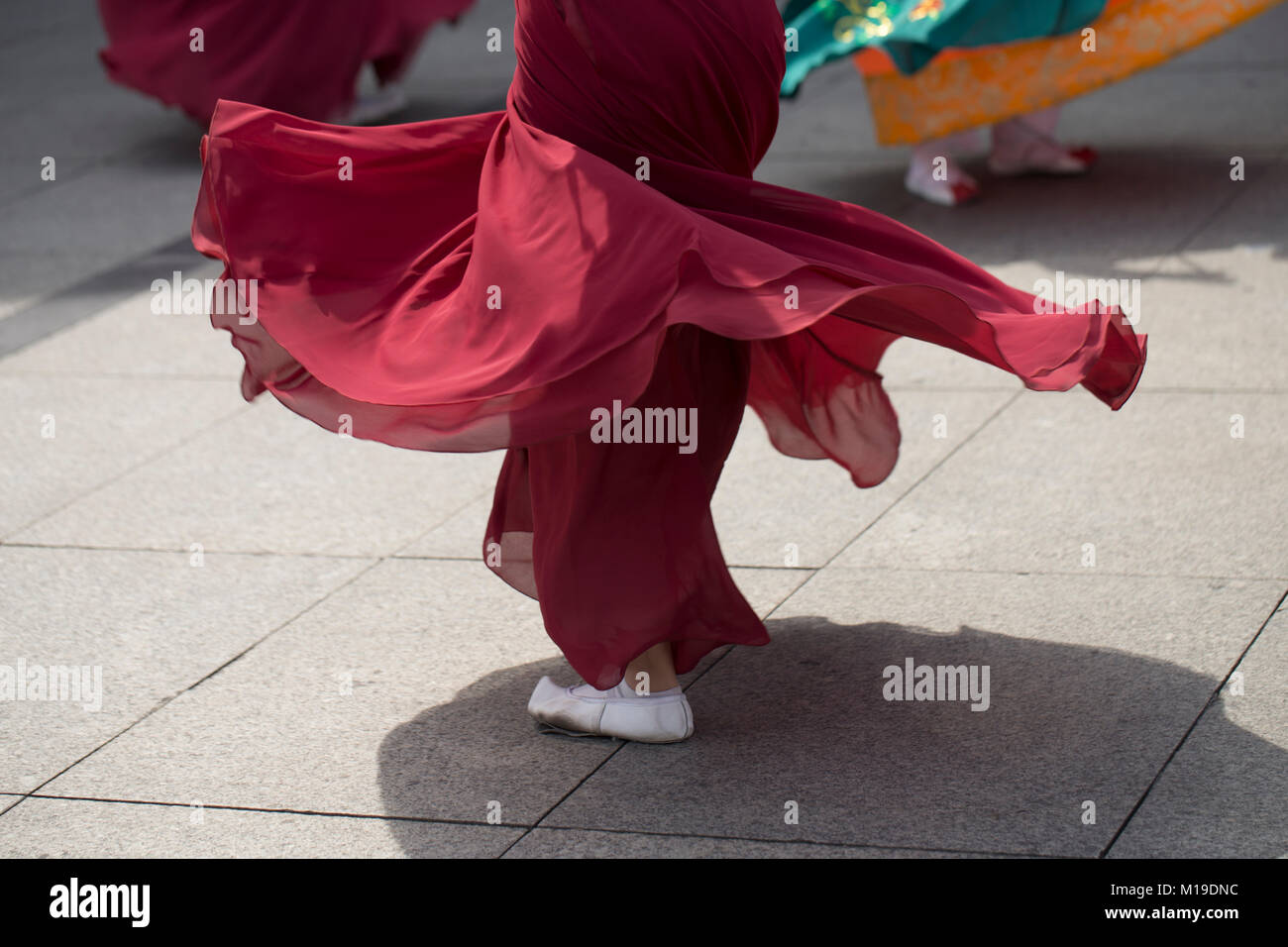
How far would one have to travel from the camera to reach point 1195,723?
11.0 ft

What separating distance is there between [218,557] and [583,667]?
1.64m

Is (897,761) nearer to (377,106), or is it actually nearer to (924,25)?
(924,25)

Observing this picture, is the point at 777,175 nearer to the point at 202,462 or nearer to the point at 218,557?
the point at 202,462

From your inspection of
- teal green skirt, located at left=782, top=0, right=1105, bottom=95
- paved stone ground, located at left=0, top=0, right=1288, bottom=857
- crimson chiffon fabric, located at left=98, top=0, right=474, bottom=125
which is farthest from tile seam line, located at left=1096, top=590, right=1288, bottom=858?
crimson chiffon fabric, located at left=98, top=0, right=474, bottom=125

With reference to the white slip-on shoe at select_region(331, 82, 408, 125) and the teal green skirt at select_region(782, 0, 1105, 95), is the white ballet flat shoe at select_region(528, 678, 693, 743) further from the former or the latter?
the white slip-on shoe at select_region(331, 82, 408, 125)

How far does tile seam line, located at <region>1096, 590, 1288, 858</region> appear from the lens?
2.98 meters

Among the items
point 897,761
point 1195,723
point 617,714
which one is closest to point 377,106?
point 617,714

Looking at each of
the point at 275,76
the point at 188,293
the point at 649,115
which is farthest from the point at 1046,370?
the point at 275,76

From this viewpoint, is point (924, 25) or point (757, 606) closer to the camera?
point (757, 606)

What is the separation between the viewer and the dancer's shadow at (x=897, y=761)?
3037 millimetres

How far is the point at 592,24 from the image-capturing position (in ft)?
10.1

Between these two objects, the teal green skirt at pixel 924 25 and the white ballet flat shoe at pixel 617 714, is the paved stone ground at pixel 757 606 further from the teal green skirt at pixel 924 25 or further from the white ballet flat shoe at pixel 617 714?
the teal green skirt at pixel 924 25

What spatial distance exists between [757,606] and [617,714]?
746 mm

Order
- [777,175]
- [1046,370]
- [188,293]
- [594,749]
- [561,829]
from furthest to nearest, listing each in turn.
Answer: [777,175] → [188,293] → [594,749] → [561,829] → [1046,370]
